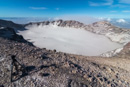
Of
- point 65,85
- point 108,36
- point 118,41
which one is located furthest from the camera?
point 108,36

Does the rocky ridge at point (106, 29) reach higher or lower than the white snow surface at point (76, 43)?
higher

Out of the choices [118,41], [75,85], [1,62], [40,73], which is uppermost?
[1,62]

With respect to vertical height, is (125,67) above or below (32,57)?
below

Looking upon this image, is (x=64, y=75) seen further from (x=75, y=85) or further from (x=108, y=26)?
(x=108, y=26)

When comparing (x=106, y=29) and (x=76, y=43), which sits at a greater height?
(x=106, y=29)

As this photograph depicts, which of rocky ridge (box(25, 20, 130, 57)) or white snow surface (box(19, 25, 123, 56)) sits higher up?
rocky ridge (box(25, 20, 130, 57))

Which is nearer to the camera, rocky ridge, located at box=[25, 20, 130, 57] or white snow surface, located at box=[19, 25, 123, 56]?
white snow surface, located at box=[19, 25, 123, 56]

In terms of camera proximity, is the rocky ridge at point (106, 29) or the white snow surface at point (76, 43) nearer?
the white snow surface at point (76, 43)

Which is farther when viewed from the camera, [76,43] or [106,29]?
[106,29]

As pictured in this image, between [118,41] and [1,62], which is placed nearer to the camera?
[1,62]

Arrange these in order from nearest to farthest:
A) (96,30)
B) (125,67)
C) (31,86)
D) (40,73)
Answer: (31,86), (40,73), (125,67), (96,30)

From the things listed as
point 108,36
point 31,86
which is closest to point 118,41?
point 108,36
